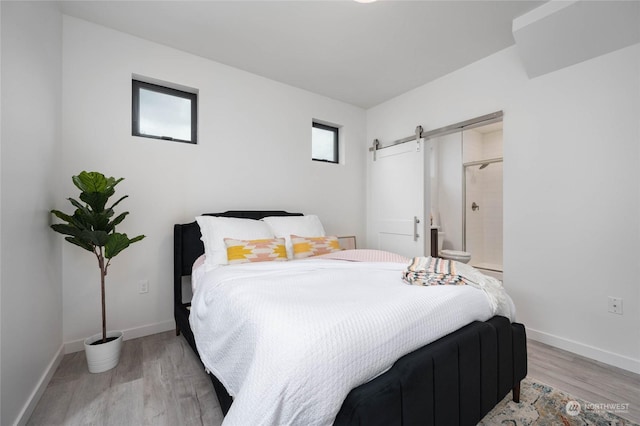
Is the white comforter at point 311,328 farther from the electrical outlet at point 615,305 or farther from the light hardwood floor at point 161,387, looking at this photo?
the electrical outlet at point 615,305

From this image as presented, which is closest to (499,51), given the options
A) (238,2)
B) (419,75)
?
(419,75)

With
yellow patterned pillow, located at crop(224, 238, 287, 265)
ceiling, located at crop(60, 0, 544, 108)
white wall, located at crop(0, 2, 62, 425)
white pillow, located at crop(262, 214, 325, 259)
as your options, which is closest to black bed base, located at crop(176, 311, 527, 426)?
yellow patterned pillow, located at crop(224, 238, 287, 265)

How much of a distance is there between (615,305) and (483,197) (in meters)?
2.96

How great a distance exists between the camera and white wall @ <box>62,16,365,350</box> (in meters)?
2.21

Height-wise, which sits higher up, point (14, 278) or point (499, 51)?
point (499, 51)

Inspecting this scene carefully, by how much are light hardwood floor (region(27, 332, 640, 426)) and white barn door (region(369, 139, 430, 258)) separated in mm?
1535

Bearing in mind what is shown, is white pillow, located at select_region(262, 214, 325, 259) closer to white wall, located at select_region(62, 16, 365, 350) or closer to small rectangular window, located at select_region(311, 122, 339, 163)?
white wall, located at select_region(62, 16, 365, 350)

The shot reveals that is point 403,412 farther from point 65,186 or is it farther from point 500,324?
point 65,186

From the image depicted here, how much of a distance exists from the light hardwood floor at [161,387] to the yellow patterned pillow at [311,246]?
1.12m

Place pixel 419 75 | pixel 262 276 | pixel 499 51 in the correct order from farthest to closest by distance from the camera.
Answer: pixel 419 75 < pixel 499 51 < pixel 262 276

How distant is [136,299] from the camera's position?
243cm

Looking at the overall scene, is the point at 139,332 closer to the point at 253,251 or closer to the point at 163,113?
the point at 253,251

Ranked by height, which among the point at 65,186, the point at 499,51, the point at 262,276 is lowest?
the point at 262,276

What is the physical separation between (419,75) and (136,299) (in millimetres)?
3598
